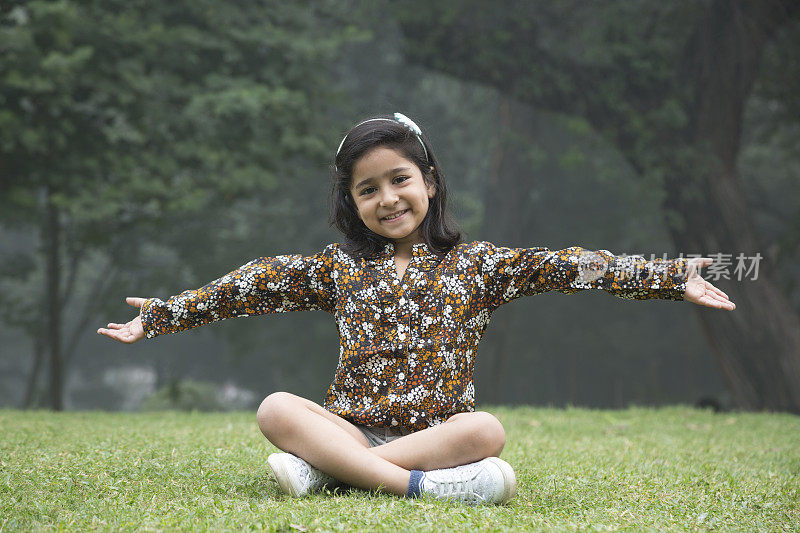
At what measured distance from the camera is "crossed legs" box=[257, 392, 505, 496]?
2.78 meters

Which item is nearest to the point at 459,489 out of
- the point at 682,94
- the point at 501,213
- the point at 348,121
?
the point at 682,94

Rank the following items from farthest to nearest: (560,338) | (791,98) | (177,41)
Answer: (560,338)
(791,98)
(177,41)

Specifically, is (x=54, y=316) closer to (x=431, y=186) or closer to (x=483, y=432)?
(x=431, y=186)

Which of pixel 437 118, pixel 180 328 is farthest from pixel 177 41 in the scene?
pixel 437 118

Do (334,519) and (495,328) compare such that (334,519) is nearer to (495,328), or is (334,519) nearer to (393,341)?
(393,341)

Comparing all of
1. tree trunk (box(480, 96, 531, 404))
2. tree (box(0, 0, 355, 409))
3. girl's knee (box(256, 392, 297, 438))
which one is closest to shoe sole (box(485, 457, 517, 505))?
girl's knee (box(256, 392, 297, 438))

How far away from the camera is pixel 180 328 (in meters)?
3.24

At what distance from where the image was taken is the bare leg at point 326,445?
2.78 meters

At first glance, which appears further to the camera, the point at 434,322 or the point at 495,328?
the point at 495,328

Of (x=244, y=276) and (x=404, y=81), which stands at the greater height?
(x=404, y=81)

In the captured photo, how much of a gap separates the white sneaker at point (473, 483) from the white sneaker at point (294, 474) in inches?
15.3

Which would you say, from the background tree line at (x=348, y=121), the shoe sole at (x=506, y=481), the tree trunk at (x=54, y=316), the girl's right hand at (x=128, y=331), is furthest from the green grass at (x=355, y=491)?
the tree trunk at (x=54, y=316)

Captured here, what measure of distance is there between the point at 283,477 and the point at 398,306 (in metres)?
0.71

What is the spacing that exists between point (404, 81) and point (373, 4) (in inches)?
222
